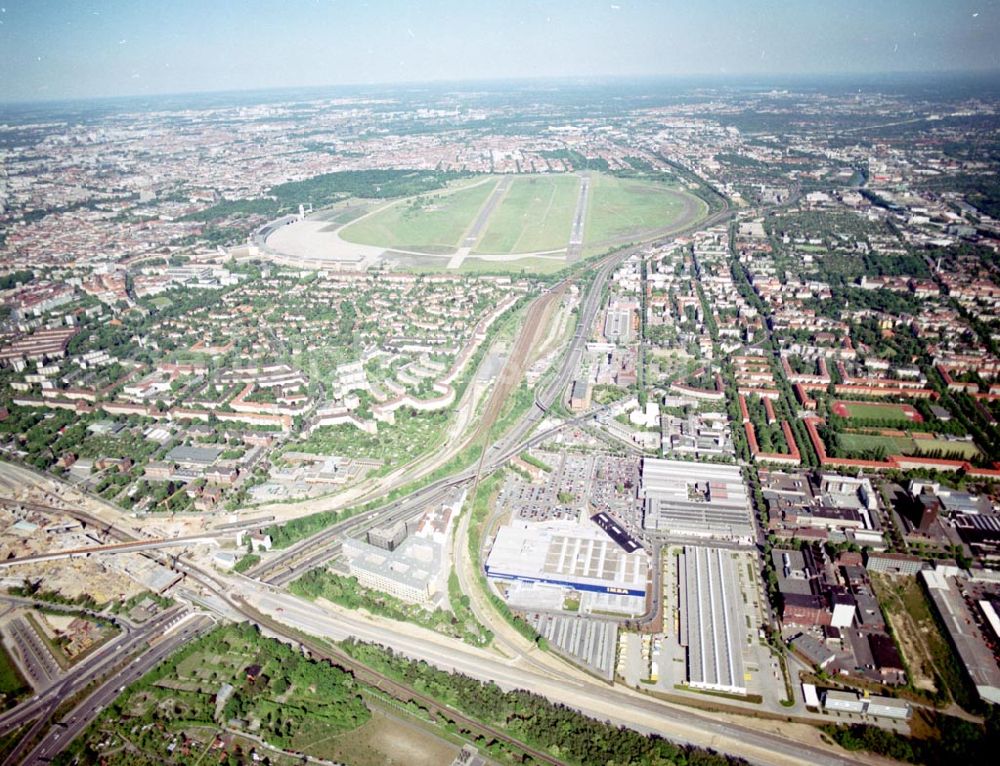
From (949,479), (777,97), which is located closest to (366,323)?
(949,479)

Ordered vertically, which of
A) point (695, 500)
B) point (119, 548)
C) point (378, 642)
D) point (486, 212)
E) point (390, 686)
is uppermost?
point (486, 212)

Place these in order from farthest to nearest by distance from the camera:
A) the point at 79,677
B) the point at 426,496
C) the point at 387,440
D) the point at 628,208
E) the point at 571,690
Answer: the point at 628,208 → the point at 387,440 → the point at 426,496 → the point at 79,677 → the point at 571,690

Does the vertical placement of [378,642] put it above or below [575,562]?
below

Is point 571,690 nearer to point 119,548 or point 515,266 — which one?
point 119,548

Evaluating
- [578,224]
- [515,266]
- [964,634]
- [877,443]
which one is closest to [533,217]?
[578,224]

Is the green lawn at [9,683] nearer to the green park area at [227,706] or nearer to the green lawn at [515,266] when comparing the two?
the green park area at [227,706]

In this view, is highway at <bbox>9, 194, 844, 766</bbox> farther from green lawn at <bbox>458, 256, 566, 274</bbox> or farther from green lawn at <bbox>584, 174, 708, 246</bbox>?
green lawn at <bbox>584, 174, 708, 246</bbox>

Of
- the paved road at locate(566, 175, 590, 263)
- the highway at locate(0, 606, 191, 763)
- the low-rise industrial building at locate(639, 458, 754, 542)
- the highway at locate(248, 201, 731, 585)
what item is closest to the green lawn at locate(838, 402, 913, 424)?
the low-rise industrial building at locate(639, 458, 754, 542)
